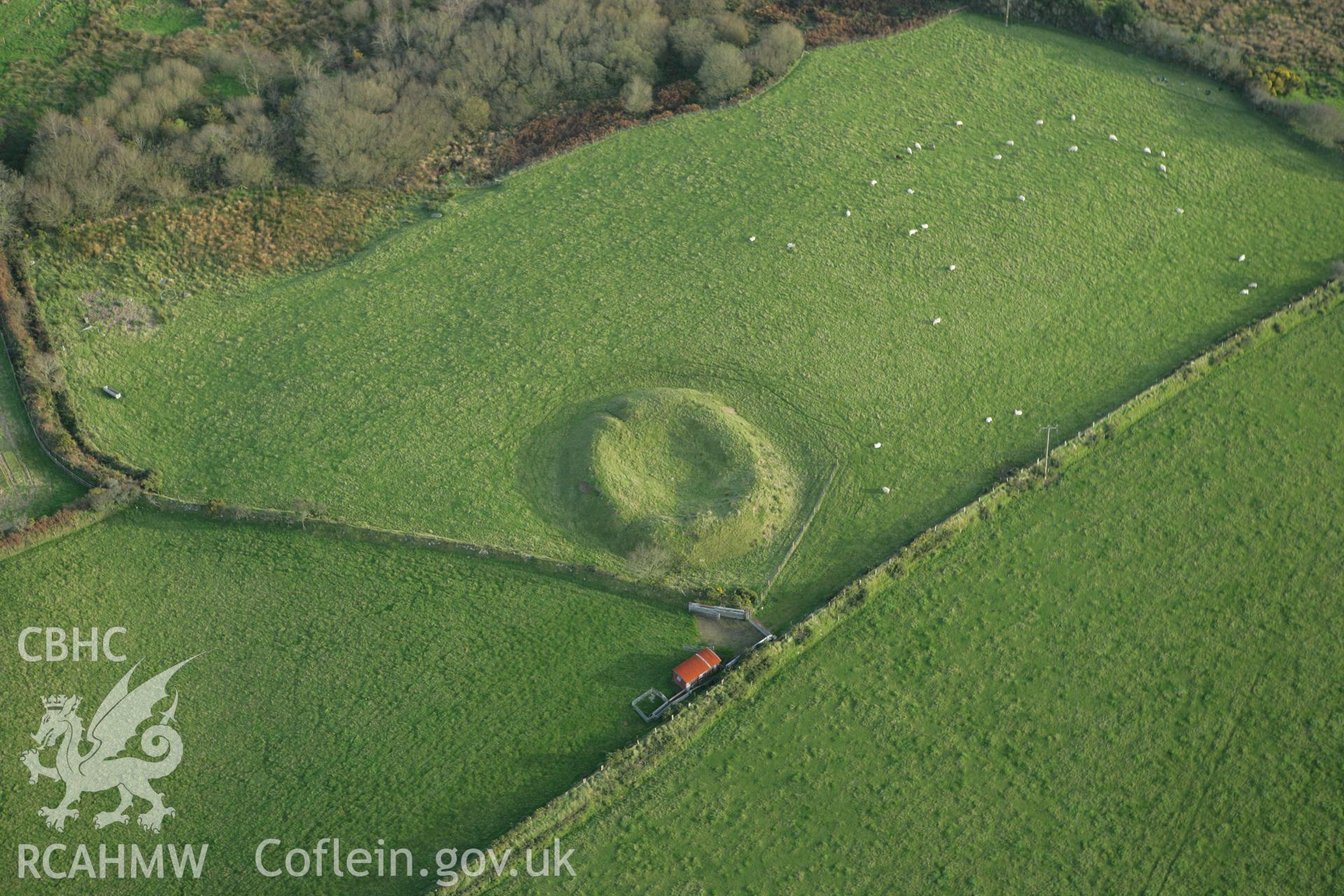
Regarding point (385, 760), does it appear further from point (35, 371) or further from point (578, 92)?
point (578, 92)

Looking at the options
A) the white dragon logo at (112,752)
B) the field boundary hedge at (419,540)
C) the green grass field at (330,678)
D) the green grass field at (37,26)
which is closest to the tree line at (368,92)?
the green grass field at (37,26)

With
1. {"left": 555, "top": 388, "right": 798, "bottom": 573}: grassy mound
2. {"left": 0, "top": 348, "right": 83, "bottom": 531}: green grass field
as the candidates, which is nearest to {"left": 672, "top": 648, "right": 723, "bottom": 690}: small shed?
{"left": 555, "top": 388, "right": 798, "bottom": 573}: grassy mound

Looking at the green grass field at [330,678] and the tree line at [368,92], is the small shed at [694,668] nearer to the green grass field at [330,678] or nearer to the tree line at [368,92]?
the green grass field at [330,678]

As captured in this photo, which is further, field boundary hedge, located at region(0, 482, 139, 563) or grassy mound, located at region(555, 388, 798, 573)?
grassy mound, located at region(555, 388, 798, 573)

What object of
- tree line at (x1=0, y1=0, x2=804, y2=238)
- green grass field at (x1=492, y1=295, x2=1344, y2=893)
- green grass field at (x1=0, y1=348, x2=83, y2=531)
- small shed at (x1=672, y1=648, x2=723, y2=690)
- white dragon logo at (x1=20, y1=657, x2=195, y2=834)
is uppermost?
tree line at (x1=0, y1=0, x2=804, y2=238)

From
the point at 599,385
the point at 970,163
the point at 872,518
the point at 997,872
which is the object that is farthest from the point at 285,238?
the point at 997,872

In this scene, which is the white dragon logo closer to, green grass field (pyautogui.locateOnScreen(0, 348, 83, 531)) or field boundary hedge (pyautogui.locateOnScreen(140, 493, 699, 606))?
field boundary hedge (pyautogui.locateOnScreen(140, 493, 699, 606))

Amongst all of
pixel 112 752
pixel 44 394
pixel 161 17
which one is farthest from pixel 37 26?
pixel 112 752
